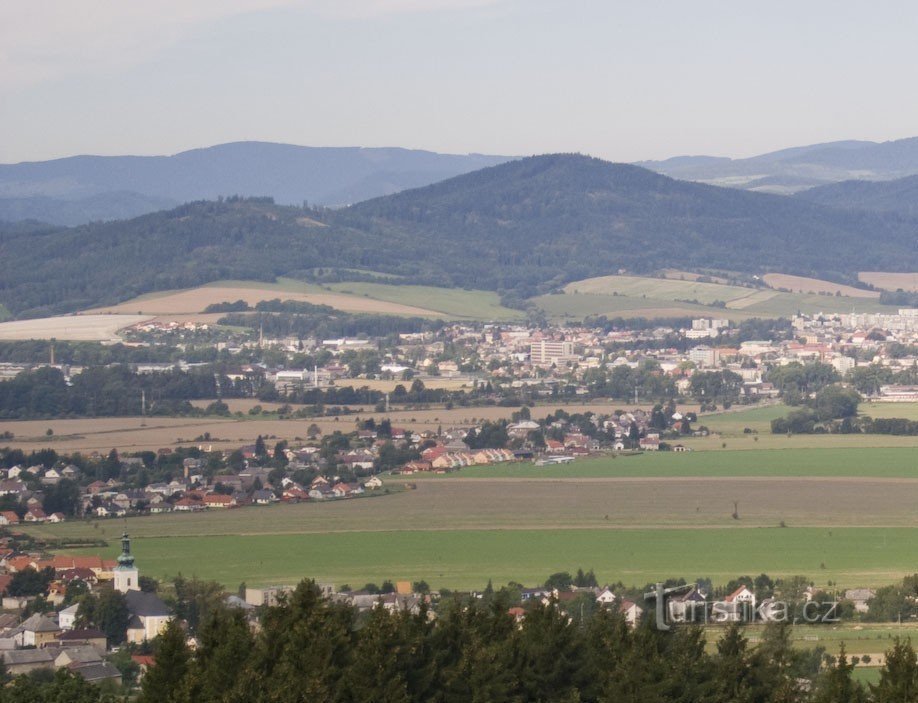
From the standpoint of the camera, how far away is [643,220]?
598 feet

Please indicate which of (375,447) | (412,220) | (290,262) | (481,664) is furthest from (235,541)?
(412,220)

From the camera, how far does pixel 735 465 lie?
56.0 meters

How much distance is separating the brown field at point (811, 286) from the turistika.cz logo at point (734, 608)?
358 feet

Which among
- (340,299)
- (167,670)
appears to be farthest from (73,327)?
(167,670)

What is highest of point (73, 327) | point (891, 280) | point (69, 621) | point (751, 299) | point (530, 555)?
point (73, 327)

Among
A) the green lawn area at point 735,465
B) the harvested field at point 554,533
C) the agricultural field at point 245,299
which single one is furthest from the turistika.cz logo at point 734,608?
the agricultural field at point 245,299

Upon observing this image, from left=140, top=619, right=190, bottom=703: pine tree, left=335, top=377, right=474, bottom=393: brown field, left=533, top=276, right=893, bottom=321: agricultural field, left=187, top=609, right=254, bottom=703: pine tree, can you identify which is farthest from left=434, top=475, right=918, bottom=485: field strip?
left=533, top=276, right=893, bottom=321: agricultural field

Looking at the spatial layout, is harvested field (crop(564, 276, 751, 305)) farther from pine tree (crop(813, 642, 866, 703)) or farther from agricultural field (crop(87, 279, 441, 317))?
pine tree (crop(813, 642, 866, 703))

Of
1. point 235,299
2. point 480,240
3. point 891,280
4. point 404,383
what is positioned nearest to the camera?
point 404,383

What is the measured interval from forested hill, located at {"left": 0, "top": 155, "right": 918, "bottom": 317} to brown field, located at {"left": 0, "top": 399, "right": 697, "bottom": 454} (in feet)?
174

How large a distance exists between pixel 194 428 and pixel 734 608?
38.9 m

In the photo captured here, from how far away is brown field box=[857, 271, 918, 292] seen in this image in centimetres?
15036

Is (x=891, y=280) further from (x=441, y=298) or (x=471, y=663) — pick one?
(x=471, y=663)

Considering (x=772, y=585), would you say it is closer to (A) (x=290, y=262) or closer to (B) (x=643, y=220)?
(A) (x=290, y=262)
